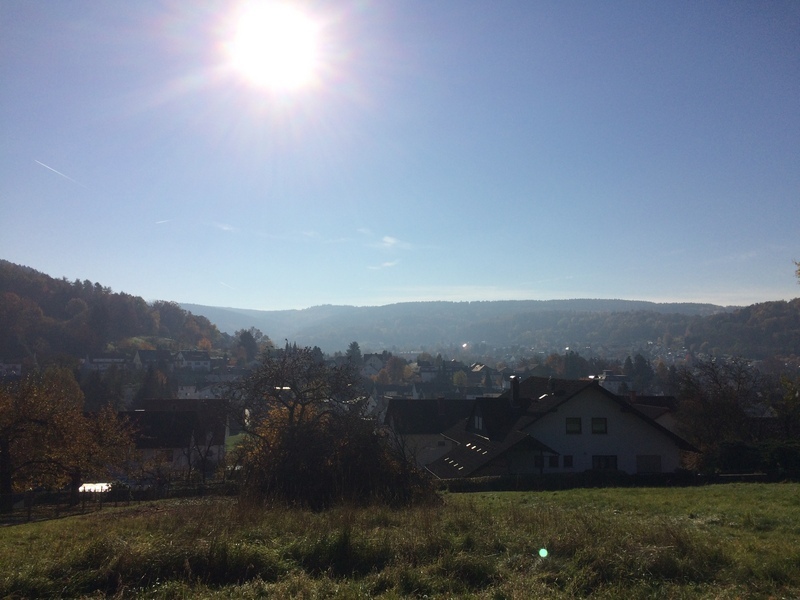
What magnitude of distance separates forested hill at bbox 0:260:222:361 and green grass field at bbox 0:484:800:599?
10934 centimetres

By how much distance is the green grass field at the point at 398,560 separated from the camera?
623 cm

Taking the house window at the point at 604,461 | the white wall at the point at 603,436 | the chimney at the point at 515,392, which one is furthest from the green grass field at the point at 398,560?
the chimney at the point at 515,392

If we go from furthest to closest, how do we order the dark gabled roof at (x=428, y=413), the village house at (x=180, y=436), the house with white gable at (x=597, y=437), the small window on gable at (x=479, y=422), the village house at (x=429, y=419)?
the dark gabled roof at (x=428, y=413) → the village house at (x=429, y=419) → the village house at (x=180, y=436) → the small window on gable at (x=479, y=422) → the house with white gable at (x=597, y=437)

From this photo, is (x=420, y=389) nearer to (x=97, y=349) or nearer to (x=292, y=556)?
(x=97, y=349)

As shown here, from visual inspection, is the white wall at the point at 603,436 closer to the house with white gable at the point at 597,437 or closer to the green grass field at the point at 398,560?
the house with white gable at the point at 597,437

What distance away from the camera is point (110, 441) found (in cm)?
2967

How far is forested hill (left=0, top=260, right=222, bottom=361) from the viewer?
106 metres

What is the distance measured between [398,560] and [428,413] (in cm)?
4075

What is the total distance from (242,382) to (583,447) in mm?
20598

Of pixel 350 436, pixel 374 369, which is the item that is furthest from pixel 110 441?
pixel 374 369

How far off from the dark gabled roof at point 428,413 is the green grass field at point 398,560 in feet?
119

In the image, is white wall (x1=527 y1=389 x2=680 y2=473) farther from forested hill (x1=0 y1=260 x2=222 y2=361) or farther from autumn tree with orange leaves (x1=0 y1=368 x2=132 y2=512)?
forested hill (x1=0 y1=260 x2=222 y2=361)

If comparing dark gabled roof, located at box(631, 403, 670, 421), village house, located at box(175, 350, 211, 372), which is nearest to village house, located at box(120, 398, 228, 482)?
dark gabled roof, located at box(631, 403, 670, 421)

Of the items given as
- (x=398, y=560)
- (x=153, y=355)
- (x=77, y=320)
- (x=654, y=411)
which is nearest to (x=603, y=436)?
(x=654, y=411)
